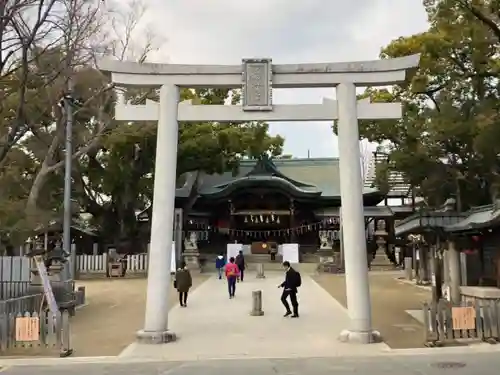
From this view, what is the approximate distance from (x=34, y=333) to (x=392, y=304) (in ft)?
38.6

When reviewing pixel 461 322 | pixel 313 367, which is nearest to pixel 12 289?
pixel 313 367

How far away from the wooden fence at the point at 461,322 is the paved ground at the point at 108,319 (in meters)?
6.39

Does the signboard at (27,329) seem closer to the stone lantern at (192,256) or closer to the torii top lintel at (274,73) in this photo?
the torii top lintel at (274,73)

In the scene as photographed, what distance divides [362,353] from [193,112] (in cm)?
633

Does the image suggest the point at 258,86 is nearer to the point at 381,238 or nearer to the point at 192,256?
the point at 192,256

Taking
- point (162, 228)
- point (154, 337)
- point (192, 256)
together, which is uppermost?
point (162, 228)

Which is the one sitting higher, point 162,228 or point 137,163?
point 137,163

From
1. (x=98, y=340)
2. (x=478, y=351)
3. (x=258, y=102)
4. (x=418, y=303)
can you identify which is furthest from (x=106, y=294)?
(x=478, y=351)

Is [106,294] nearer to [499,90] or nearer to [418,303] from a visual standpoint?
[418,303]

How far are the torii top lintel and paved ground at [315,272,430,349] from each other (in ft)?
18.7

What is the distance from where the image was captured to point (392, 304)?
19.1 meters

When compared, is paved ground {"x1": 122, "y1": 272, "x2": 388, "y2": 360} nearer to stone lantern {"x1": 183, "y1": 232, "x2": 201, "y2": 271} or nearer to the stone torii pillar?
the stone torii pillar

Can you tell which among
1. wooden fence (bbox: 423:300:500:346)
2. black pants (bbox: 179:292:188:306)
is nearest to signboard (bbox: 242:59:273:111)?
wooden fence (bbox: 423:300:500:346)

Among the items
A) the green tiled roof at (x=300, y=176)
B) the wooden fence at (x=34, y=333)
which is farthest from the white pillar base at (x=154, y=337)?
the green tiled roof at (x=300, y=176)
